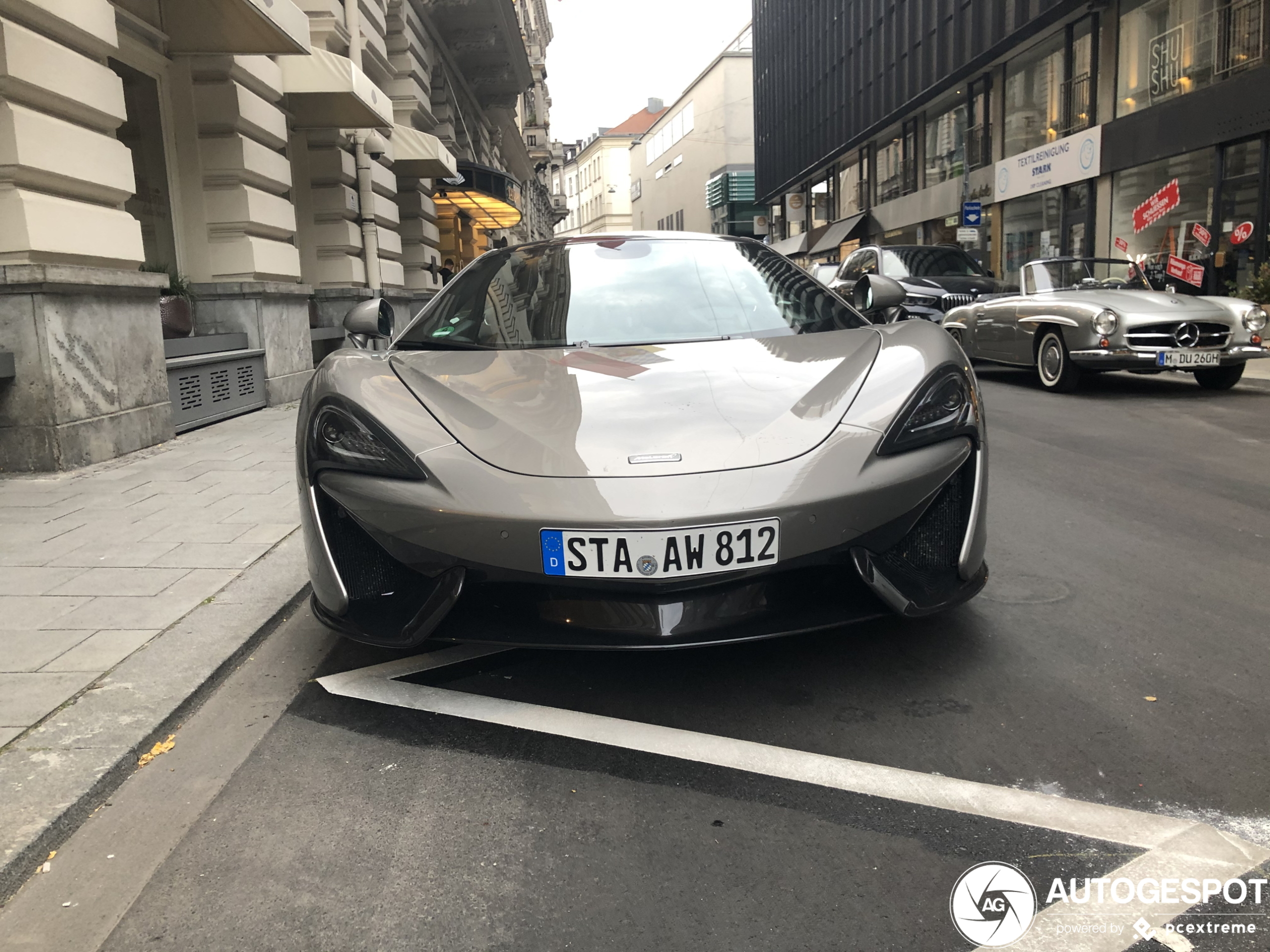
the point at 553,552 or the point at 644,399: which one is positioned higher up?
the point at 644,399

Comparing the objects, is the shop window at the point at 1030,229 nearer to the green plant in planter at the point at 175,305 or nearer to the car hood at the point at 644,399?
the green plant in planter at the point at 175,305

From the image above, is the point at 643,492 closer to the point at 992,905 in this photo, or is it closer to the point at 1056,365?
the point at 992,905

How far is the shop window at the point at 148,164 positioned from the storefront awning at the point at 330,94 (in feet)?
6.37

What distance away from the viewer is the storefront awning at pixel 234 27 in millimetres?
8047

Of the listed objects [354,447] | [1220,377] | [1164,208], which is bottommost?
[1220,377]

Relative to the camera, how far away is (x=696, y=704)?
102 inches

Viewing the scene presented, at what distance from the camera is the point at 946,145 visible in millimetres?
26578

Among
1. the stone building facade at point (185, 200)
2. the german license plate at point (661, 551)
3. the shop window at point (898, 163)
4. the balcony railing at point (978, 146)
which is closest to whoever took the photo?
the german license plate at point (661, 551)

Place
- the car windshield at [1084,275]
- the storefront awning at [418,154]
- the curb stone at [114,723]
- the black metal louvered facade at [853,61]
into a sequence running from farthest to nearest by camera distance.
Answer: the black metal louvered facade at [853,61], the storefront awning at [418,154], the car windshield at [1084,275], the curb stone at [114,723]

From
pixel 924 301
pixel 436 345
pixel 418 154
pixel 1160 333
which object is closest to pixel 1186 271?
pixel 924 301

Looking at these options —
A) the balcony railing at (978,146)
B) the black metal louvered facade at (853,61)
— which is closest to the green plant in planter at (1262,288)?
the black metal louvered facade at (853,61)

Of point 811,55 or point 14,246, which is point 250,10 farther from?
point 811,55

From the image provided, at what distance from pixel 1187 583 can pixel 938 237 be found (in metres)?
25.4

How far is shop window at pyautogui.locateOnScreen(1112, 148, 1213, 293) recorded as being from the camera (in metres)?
15.8
